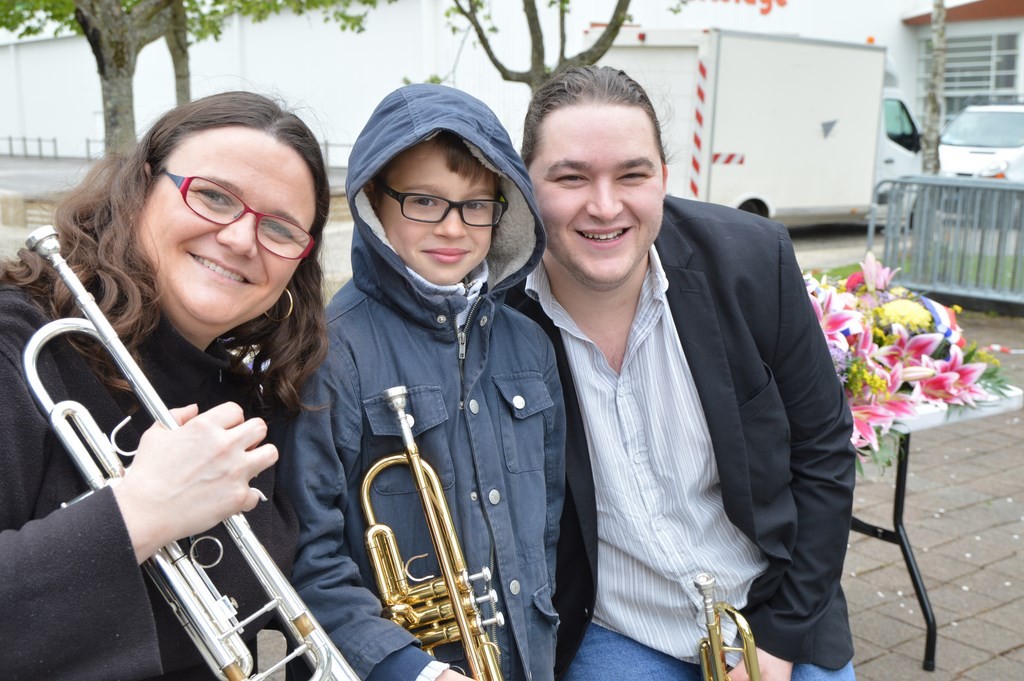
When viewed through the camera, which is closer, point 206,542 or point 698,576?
point 206,542

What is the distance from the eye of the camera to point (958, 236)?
10.2 m

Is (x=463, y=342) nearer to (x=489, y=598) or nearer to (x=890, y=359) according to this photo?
(x=489, y=598)

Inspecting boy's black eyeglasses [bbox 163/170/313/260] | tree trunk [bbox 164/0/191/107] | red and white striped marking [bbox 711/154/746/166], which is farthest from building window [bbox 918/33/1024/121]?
boy's black eyeglasses [bbox 163/170/313/260]

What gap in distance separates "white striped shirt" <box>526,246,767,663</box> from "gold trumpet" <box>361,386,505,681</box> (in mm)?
602

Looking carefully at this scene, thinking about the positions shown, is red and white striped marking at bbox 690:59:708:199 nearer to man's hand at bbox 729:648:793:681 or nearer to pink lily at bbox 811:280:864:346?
pink lily at bbox 811:280:864:346

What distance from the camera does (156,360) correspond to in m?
1.87

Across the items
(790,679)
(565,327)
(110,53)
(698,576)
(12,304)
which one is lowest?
(790,679)

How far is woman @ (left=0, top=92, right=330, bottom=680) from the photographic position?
151cm

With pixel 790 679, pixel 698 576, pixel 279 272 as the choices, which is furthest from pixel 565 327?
pixel 790 679

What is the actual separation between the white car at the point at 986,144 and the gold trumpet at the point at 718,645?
15198 millimetres

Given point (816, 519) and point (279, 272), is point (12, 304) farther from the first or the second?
point (816, 519)

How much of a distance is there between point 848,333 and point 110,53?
642 cm

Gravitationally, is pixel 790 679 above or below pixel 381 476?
below

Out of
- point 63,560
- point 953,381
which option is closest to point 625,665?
point 63,560
